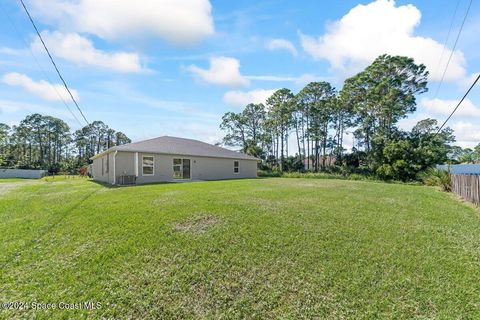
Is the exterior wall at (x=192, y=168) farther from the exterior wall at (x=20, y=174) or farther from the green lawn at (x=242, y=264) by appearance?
the exterior wall at (x=20, y=174)

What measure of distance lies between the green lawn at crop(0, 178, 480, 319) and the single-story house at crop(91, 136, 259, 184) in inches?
371

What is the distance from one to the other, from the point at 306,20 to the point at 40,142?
57.7 meters

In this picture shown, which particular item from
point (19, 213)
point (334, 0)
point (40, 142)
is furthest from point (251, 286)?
point (40, 142)

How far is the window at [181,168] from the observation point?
61.0ft

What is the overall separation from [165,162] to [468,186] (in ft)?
53.0

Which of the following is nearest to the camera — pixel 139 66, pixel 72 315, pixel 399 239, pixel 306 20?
pixel 72 315

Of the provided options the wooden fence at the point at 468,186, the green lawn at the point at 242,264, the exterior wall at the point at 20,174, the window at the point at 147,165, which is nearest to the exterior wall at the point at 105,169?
the window at the point at 147,165

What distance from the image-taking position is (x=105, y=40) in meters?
10.8

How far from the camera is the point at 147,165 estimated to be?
17.0 metres

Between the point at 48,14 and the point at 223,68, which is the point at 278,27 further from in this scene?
the point at 48,14

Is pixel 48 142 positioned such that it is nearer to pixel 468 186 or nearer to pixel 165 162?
pixel 165 162

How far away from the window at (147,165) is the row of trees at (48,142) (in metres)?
A: 35.7

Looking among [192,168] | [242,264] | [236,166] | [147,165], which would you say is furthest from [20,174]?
[242,264]

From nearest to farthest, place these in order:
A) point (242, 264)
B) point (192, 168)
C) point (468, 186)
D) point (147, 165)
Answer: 1. point (242, 264)
2. point (468, 186)
3. point (147, 165)
4. point (192, 168)
